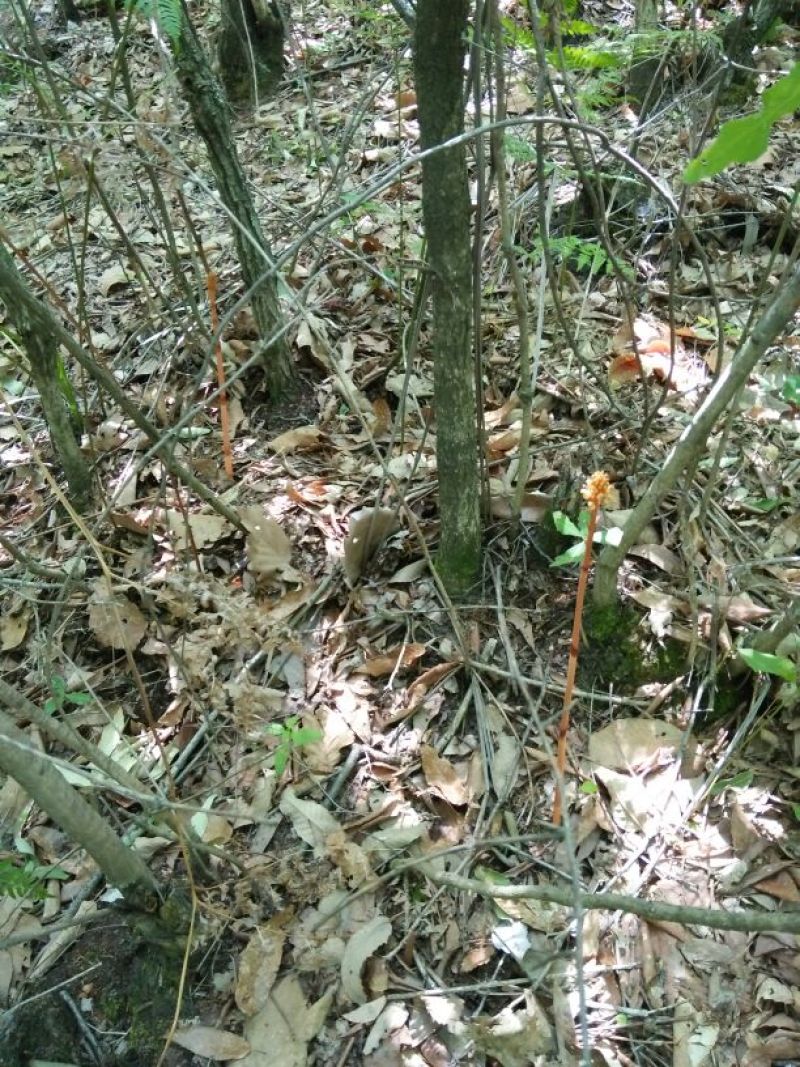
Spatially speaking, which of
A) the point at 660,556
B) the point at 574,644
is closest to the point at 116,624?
the point at 574,644

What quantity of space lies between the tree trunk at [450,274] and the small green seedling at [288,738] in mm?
633

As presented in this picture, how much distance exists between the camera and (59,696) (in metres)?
2.18

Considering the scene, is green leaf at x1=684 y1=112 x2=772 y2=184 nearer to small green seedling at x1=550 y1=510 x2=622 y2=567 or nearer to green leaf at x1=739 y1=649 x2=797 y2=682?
small green seedling at x1=550 y1=510 x2=622 y2=567

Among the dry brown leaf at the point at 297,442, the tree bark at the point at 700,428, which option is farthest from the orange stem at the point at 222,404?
the tree bark at the point at 700,428

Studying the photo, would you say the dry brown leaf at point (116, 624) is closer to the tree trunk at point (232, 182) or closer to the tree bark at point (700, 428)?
the tree trunk at point (232, 182)

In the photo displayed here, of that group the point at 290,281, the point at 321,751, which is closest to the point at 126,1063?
the point at 321,751

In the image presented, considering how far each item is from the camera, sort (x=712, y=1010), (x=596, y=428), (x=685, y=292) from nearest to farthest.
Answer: (x=712, y=1010) → (x=596, y=428) → (x=685, y=292)

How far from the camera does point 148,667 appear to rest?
2543mm

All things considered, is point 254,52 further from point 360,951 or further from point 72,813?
point 360,951

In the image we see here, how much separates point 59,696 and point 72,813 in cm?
64

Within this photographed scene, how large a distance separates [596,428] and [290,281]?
4.71 feet

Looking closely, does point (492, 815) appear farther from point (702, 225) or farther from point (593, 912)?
point (702, 225)

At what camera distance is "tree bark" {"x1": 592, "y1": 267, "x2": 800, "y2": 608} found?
1.66 m

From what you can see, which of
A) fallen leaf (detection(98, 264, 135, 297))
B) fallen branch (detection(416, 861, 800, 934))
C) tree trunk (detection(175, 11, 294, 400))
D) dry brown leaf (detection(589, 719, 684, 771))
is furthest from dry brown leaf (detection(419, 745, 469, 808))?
fallen leaf (detection(98, 264, 135, 297))
